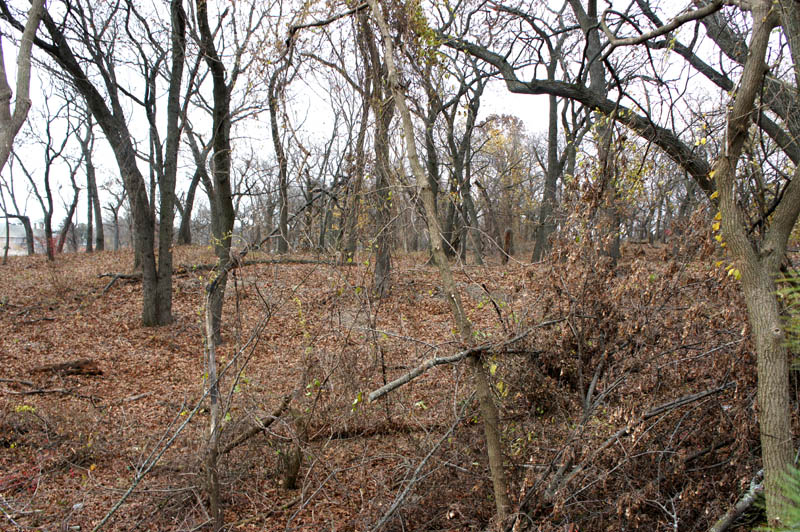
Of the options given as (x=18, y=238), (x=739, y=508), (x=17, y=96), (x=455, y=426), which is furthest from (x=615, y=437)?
(x=18, y=238)

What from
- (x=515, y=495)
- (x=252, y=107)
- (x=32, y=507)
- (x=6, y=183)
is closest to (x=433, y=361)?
(x=515, y=495)

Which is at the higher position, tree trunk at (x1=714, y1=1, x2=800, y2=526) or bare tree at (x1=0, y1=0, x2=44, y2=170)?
bare tree at (x1=0, y1=0, x2=44, y2=170)

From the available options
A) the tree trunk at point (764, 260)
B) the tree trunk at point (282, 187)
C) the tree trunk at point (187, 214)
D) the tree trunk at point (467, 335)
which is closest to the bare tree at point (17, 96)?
the tree trunk at point (282, 187)

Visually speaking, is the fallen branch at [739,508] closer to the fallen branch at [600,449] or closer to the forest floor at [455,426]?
the forest floor at [455,426]

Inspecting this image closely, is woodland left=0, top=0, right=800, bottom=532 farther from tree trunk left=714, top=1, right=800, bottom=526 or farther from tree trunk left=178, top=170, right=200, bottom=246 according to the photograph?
tree trunk left=178, top=170, right=200, bottom=246

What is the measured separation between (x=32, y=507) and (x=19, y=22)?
364 inches

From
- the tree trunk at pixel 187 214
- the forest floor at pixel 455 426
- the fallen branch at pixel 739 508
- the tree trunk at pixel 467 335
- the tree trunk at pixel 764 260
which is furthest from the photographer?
the tree trunk at pixel 187 214

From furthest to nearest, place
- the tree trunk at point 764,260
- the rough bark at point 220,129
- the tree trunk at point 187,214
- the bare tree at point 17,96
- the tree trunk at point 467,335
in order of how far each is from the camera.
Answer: the tree trunk at point 187,214 < the rough bark at point 220,129 < the bare tree at point 17,96 < the tree trunk at point 467,335 < the tree trunk at point 764,260

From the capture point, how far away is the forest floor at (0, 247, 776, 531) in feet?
10.2

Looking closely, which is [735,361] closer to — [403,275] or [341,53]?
[403,275]

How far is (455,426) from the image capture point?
355 centimetres

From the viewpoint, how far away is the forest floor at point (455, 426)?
3102 mm

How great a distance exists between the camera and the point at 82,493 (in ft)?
15.0

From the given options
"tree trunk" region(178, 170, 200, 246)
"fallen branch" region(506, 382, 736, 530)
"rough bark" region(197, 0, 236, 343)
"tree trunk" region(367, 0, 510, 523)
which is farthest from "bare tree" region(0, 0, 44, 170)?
"tree trunk" region(178, 170, 200, 246)
